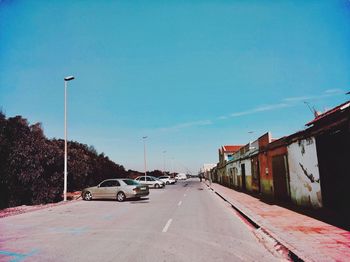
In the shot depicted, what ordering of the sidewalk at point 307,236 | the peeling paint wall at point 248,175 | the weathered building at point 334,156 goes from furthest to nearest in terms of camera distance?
the peeling paint wall at point 248,175 < the weathered building at point 334,156 < the sidewalk at point 307,236

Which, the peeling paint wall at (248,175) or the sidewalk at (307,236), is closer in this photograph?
the sidewalk at (307,236)

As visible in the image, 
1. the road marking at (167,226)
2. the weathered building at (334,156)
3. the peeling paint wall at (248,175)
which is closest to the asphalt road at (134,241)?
the road marking at (167,226)

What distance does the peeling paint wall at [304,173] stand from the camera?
36.7 feet

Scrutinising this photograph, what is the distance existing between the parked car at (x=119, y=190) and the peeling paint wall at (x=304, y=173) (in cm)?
997

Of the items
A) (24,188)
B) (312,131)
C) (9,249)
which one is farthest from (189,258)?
(24,188)

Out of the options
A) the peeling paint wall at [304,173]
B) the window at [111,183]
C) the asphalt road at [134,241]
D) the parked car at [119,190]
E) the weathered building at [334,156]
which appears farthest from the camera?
the window at [111,183]

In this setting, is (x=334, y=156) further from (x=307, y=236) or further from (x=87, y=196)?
(x=87, y=196)

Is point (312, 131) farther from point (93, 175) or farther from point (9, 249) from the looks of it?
point (93, 175)

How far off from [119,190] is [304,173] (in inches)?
478

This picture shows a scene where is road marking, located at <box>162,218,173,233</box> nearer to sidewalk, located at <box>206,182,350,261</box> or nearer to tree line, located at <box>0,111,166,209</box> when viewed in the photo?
sidewalk, located at <box>206,182,350,261</box>

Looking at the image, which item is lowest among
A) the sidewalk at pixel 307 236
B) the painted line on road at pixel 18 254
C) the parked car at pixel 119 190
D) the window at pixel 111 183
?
the sidewalk at pixel 307 236

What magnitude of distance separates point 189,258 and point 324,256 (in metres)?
2.67

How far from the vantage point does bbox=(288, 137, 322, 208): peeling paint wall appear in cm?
1118

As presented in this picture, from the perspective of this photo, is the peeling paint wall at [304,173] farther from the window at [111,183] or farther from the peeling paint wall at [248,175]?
the window at [111,183]
